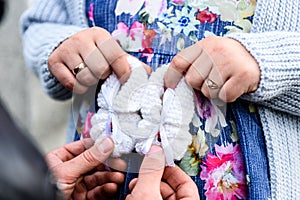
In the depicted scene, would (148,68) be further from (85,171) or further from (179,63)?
(85,171)

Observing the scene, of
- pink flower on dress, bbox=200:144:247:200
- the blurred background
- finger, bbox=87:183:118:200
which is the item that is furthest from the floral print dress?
the blurred background

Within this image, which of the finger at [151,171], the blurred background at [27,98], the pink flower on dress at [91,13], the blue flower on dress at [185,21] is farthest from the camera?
the blurred background at [27,98]

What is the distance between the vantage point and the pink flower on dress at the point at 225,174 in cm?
79

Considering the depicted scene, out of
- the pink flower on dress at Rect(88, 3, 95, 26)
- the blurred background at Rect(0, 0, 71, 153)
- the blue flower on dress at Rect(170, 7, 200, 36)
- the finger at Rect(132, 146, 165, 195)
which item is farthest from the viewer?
the blurred background at Rect(0, 0, 71, 153)

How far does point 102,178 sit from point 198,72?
0.20 m

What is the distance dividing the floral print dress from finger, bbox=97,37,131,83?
0.06ft

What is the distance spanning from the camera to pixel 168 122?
0.72 metres

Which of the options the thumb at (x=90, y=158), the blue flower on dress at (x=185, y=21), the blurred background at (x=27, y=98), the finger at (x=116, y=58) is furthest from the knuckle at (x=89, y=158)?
the blurred background at (x=27, y=98)

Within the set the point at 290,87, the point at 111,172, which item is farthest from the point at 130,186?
the point at 290,87

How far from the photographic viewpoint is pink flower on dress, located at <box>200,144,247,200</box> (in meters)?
0.79

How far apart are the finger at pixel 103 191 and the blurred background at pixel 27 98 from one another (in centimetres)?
99

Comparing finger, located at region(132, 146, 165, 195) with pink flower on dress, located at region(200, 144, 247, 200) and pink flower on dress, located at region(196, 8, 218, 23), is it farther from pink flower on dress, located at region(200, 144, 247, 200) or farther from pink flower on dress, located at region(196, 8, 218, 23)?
pink flower on dress, located at region(196, 8, 218, 23)

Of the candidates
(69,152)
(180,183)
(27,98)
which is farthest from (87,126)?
(27,98)

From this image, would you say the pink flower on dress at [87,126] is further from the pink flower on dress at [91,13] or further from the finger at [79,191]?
the pink flower on dress at [91,13]
